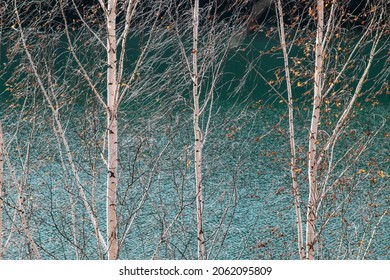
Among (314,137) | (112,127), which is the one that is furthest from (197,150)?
(112,127)

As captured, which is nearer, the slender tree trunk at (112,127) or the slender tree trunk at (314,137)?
the slender tree trunk at (112,127)

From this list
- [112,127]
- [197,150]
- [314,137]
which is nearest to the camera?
[112,127]

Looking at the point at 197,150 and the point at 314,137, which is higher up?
the point at 314,137

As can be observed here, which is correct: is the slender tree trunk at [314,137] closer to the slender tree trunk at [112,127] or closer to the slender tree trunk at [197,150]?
Result: the slender tree trunk at [197,150]

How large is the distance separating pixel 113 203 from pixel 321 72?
2.34 metres

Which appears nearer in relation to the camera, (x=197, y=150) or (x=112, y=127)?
(x=112, y=127)

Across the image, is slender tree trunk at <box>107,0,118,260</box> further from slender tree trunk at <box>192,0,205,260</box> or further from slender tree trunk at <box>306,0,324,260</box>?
slender tree trunk at <box>306,0,324,260</box>

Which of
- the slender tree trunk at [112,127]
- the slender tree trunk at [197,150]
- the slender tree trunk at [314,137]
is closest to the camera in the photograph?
the slender tree trunk at [112,127]

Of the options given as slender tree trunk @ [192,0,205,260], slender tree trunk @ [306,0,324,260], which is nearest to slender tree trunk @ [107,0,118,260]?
slender tree trunk @ [192,0,205,260]

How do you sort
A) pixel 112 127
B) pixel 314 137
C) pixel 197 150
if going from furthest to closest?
pixel 197 150
pixel 314 137
pixel 112 127

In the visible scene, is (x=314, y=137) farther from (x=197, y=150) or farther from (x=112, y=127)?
(x=112, y=127)

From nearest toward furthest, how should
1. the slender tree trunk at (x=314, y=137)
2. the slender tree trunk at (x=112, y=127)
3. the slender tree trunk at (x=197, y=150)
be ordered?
the slender tree trunk at (x=112, y=127) < the slender tree trunk at (x=314, y=137) < the slender tree trunk at (x=197, y=150)

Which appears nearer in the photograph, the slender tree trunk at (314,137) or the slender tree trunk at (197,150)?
the slender tree trunk at (314,137)

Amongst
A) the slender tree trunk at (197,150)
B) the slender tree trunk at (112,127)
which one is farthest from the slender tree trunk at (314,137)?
the slender tree trunk at (112,127)
